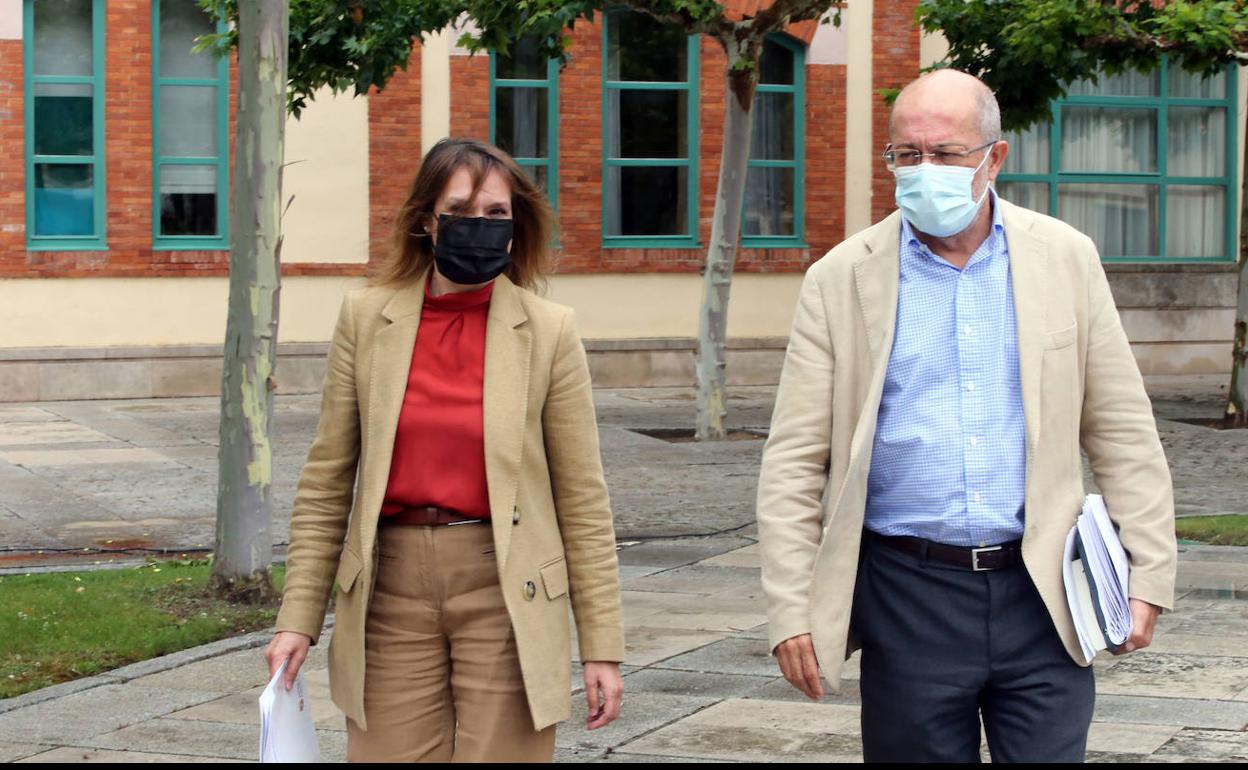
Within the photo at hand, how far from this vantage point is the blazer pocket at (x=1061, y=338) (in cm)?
366

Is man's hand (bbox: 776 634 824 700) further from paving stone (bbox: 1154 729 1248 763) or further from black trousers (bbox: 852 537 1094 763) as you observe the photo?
paving stone (bbox: 1154 729 1248 763)

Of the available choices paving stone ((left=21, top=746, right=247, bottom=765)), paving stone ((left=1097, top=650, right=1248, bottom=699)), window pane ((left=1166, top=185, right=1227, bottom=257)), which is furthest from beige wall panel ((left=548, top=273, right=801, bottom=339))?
paving stone ((left=21, top=746, right=247, bottom=765))

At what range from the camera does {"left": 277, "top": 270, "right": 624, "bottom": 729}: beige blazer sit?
3.76 meters

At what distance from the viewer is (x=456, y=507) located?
3748 mm

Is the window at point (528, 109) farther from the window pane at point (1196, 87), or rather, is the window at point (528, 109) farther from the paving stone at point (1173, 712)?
the paving stone at point (1173, 712)

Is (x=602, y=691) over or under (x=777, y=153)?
under

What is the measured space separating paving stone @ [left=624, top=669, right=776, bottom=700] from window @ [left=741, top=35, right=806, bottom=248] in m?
15.0

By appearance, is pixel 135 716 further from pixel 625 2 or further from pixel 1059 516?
pixel 625 2

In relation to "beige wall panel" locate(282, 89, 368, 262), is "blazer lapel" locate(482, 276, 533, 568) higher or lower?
lower

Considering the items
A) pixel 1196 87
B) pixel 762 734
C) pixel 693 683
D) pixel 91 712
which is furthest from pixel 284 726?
pixel 1196 87

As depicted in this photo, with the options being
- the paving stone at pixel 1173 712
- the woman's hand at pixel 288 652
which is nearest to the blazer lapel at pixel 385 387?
the woman's hand at pixel 288 652

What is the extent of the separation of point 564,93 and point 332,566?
1748 cm

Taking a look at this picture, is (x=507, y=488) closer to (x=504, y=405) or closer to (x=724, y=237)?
(x=504, y=405)

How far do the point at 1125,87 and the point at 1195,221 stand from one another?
6.44ft
